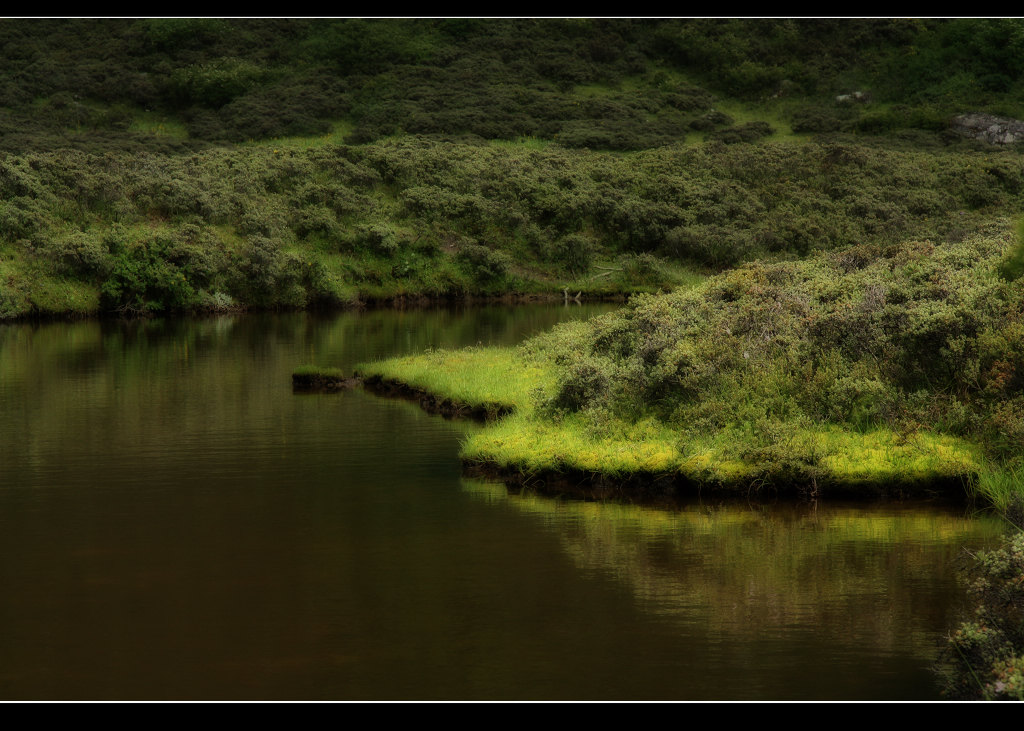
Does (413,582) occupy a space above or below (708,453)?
below

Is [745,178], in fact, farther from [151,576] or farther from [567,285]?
[151,576]

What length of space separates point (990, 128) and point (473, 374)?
8455cm

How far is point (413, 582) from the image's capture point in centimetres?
1936

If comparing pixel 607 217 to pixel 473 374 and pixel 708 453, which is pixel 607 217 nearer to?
pixel 473 374

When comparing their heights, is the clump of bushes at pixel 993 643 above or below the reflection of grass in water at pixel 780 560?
above

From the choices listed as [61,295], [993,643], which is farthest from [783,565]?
[61,295]

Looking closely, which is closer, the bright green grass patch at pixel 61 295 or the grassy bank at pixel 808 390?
the grassy bank at pixel 808 390

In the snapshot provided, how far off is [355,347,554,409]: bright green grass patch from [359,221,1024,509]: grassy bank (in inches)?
67.4

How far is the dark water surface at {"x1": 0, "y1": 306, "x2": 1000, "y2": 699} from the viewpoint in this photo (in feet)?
50.7

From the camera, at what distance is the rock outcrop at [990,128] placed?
109 meters

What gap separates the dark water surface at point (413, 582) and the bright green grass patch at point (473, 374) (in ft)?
8.62

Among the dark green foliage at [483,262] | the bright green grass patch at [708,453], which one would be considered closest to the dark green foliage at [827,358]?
the bright green grass patch at [708,453]

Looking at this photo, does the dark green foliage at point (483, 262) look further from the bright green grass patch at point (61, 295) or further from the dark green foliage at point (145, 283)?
the bright green grass patch at point (61, 295)

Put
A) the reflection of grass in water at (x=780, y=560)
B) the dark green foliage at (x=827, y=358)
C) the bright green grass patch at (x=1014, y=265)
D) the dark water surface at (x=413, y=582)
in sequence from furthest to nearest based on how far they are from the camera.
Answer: the bright green grass patch at (x=1014, y=265)
the dark green foliage at (x=827, y=358)
the reflection of grass in water at (x=780, y=560)
the dark water surface at (x=413, y=582)
